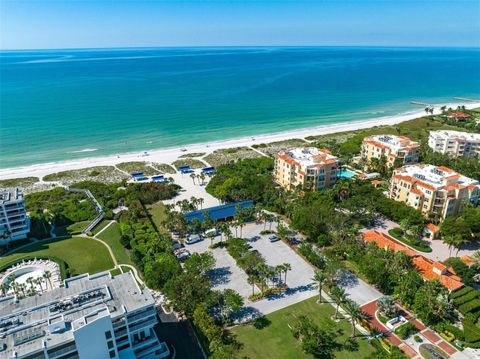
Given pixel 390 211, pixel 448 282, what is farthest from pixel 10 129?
pixel 448 282

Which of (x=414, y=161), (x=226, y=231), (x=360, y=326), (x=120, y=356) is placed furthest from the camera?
(x=414, y=161)

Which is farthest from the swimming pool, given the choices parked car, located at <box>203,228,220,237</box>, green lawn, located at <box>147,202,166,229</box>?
green lawn, located at <box>147,202,166,229</box>

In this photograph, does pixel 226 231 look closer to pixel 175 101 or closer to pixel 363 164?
pixel 363 164

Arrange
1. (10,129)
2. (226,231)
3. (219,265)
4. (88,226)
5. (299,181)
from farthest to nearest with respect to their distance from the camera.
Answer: (10,129) < (299,181) < (88,226) < (226,231) < (219,265)

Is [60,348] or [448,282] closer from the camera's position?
[60,348]

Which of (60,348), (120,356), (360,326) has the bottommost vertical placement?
(360,326)

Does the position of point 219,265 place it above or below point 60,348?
below

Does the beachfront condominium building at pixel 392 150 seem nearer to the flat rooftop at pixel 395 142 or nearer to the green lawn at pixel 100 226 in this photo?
the flat rooftop at pixel 395 142
